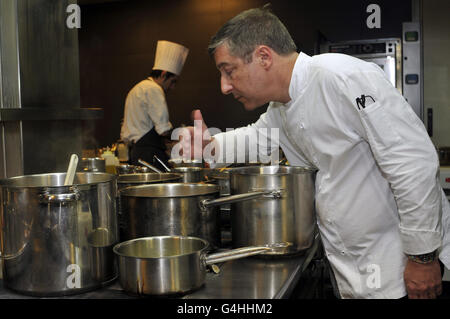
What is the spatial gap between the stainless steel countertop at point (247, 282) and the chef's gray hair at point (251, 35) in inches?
22.6

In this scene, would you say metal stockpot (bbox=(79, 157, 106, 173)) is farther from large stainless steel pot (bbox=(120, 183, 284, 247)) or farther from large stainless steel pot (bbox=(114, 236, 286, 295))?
large stainless steel pot (bbox=(114, 236, 286, 295))

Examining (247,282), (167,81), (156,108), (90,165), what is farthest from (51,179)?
(167,81)

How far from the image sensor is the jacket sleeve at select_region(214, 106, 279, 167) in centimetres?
179

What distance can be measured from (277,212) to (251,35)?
507mm

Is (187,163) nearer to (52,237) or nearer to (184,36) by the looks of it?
(52,237)

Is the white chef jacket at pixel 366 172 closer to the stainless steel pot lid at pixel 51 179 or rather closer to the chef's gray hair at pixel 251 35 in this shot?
the chef's gray hair at pixel 251 35

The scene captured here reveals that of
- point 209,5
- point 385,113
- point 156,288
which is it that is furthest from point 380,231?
point 209,5

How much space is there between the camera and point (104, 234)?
1.04 meters

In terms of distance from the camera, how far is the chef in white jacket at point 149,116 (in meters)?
4.28

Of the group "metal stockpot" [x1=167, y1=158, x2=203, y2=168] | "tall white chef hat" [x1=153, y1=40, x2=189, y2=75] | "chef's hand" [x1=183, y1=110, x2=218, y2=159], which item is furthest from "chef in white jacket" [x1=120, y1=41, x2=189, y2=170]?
"chef's hand" [x1=183, y1=110, x2=218, y2=159]

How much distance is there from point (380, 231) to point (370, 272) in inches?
4.6

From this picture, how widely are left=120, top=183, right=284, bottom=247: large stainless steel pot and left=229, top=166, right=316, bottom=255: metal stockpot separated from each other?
44mm

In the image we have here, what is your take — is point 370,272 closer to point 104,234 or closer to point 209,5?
point 104,234

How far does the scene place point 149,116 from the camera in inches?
171
